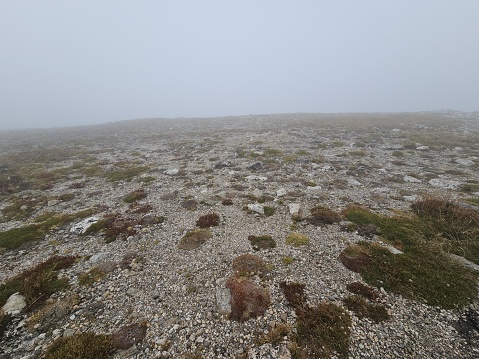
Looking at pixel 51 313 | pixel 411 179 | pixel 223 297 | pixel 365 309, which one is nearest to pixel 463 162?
pixel 411 179

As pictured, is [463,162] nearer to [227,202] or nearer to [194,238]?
[227,202]

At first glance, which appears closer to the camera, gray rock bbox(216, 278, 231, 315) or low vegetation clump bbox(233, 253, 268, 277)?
gray rock bbox(216, 278, 231, 315)

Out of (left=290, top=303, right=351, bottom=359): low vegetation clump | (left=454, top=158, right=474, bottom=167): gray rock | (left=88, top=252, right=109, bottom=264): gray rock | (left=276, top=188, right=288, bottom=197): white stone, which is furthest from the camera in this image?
(left=454, top=158, right=474, bottom=167): gray rock

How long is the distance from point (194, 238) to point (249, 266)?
4.67 metres

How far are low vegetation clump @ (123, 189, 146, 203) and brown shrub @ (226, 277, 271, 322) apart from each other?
1447 cm

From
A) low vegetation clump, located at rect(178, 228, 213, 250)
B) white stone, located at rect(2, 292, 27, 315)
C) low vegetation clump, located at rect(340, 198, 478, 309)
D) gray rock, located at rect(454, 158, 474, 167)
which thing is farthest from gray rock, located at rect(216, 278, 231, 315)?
gray rock, located at rect(454, 158, 474, 167)

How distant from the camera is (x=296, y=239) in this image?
46.9 ft

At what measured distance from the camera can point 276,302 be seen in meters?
9.91

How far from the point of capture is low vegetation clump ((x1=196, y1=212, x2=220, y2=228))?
16472 mm

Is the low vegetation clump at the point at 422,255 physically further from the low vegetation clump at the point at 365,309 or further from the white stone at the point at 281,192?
the white stone at the point at 281,192

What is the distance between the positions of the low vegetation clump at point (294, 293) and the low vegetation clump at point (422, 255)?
11.3ft

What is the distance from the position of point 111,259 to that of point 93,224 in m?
5.25

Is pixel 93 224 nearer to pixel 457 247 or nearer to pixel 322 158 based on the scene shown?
pixel 457 247

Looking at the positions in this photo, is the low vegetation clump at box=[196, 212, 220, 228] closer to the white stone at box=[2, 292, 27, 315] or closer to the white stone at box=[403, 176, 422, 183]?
the white stone at box=[2, 292, 27, 315]
